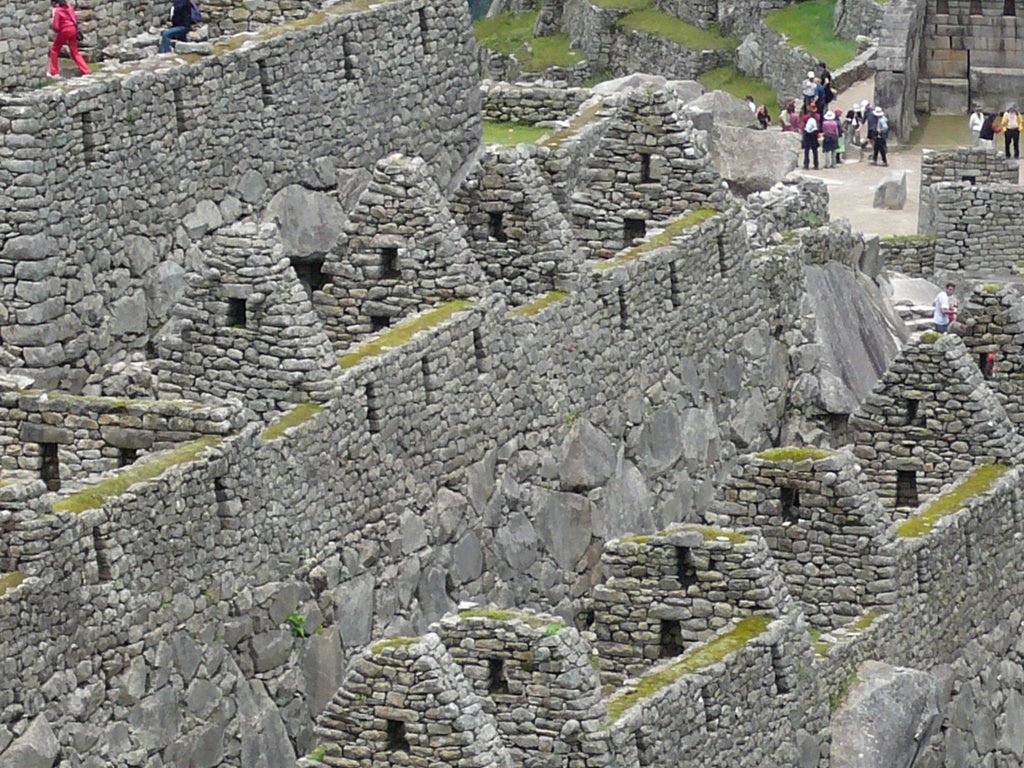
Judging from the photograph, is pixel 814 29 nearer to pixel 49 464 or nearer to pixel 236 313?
pixel 236 313

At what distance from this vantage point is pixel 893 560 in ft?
166

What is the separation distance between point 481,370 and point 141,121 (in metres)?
3.54

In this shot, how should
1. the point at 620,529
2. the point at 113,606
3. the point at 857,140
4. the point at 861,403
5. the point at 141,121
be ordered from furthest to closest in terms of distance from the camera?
the point at 857,140 < the point at 861,403 < the point at 620,529 < the point at 141,121 < the point at 113,606

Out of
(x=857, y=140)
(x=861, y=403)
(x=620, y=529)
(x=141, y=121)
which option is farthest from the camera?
(x=857, y=140)

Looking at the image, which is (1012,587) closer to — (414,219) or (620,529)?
(620,529)

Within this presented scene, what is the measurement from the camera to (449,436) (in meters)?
48.8

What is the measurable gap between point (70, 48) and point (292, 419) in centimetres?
468

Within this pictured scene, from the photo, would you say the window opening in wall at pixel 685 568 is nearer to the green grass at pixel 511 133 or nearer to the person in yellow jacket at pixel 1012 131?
the green grass at pixel 511 133

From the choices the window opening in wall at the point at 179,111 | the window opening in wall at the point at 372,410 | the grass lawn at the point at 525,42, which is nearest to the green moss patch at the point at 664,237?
the window opening in wall at the point at 179,111

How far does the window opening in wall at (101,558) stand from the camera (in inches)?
1686

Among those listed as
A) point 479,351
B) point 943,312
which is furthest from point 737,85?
point 479,351

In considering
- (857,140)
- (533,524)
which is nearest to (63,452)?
(533,524)

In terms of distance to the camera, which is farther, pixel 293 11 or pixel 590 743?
pixel 293 11

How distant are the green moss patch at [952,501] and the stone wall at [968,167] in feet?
71.4
